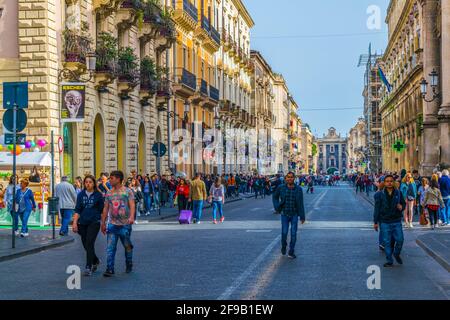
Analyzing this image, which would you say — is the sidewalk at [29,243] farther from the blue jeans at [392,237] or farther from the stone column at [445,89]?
the stone column at [445,89]

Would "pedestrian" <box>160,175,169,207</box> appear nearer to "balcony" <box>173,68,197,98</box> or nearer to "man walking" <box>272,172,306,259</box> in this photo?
"balcony" <box>173,68,197,98</box>

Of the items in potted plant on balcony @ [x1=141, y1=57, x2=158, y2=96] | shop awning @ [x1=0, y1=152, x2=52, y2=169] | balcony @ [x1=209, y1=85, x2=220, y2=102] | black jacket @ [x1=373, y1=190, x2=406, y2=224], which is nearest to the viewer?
black jacket @ [x1=373, y1=190, x2=406, y2=224]

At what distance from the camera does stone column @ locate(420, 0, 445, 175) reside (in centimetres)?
4597

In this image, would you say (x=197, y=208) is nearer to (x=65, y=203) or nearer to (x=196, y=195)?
(x=196, y=195)

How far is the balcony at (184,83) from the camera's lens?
160 feet

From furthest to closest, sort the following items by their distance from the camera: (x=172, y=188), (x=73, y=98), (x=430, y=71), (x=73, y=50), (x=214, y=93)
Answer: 1. (x=214, y=93)
2. (x=430, y=71)
3. (x=172, y=188)
4. (x=73, y=50)
5. (x=73, y=98)

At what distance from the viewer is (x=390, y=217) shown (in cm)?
1530

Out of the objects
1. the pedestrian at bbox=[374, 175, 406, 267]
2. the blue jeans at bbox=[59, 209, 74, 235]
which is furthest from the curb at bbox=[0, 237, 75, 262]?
the pedestrian at bbox=[374, 175, 406, 267]

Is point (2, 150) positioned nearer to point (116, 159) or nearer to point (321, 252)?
point (116, 159)

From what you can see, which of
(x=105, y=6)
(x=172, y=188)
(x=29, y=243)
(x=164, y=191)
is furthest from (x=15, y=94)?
(x=172, y=188)

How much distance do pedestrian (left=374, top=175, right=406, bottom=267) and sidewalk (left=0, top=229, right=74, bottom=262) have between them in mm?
7313

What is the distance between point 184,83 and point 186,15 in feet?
14.6

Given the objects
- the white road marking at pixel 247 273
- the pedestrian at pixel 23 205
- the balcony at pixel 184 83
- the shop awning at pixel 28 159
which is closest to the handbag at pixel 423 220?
the white road marking at pixel 247 273

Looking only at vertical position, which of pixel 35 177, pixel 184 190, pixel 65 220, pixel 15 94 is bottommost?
pixel 65 220
